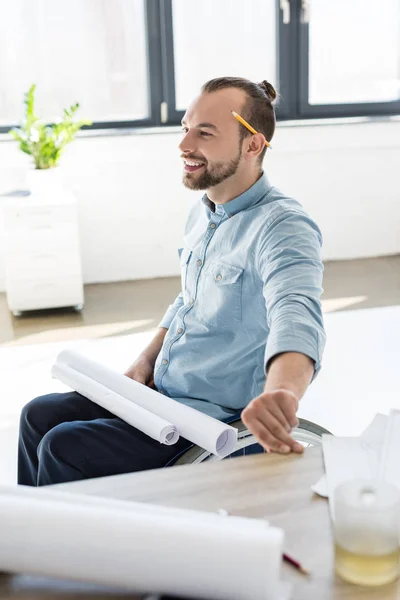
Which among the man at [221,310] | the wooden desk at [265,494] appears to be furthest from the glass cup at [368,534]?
the man at [221,310]

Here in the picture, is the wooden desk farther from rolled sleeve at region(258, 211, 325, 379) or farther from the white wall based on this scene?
the white wall

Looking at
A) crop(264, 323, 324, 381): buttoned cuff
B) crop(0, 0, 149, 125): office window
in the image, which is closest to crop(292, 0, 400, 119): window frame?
crop(0, 0, 149, 125): office window

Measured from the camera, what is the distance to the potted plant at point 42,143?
441 cm

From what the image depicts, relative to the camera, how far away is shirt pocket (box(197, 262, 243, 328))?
1.80 meters

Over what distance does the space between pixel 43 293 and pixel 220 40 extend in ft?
5.94

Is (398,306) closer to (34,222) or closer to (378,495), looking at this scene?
(34,222)

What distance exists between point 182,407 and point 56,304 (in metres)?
2.92

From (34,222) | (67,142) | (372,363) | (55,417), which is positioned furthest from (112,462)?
(67,142)

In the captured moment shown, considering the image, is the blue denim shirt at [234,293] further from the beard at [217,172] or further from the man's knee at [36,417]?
the man's knee at [36,417]

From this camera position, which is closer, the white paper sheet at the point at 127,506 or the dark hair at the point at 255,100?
the white paper sheet at the point at 127,506

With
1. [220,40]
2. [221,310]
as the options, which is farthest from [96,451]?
[220,40]

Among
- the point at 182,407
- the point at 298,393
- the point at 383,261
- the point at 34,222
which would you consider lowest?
the point at 383,261

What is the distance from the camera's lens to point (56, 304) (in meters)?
4.39

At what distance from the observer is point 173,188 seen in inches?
195
